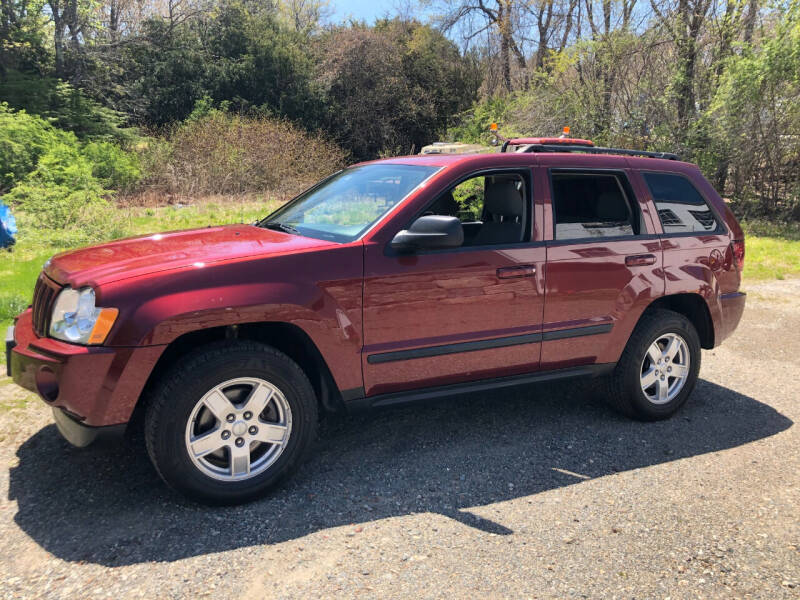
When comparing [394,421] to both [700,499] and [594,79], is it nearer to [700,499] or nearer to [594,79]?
[700,499]

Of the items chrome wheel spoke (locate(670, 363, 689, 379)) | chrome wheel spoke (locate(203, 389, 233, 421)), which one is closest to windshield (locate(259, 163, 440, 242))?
chrome wheel spoke (locate(203, 389, 233, 421))

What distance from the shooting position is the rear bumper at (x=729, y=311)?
466 centimetres

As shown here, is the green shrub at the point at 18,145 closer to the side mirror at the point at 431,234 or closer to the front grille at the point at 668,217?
the side mirror at the point at 431,234

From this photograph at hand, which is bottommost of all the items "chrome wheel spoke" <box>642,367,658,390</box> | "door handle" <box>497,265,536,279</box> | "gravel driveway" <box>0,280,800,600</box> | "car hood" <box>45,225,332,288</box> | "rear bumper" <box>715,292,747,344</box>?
"gravel driveway" <box>0,280,800,600</box>

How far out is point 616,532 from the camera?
10.1 ft

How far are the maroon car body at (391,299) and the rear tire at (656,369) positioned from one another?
12cm

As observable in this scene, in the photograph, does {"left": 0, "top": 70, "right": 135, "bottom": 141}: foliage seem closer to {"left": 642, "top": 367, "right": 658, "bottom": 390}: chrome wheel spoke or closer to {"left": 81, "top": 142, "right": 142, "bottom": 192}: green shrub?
{"left": 81, "top": 142, "right": 142, "bottom": 192}: green shrub

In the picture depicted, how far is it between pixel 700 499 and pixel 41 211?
1022 cm

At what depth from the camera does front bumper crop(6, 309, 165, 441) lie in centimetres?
288

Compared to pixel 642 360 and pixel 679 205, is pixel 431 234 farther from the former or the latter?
pixel 679 205

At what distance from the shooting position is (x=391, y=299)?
346cm

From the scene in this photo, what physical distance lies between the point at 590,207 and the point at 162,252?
106 inches

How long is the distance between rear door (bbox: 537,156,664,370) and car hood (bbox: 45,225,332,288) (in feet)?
4.87

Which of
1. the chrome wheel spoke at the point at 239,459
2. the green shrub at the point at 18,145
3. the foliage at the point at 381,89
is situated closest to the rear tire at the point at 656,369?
the chrome wheel spoke at the point at 239,459
